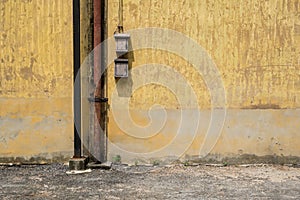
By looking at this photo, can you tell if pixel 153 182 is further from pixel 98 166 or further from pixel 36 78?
pixel 36 78

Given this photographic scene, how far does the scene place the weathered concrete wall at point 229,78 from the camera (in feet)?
19.6

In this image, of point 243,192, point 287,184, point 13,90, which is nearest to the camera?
point 243,192

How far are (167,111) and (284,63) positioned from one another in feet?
5.76

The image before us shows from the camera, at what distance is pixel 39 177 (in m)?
5.52

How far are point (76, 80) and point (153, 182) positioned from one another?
1740 millimetres

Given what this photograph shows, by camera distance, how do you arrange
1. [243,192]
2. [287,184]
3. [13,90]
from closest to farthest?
[243,192]
[287,184]
[13,90]

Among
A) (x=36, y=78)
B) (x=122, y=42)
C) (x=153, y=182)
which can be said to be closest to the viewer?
(x=153, y=182)

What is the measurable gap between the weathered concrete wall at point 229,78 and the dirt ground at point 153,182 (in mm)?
348

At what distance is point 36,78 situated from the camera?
599 cm

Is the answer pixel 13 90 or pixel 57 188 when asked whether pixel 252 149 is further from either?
pixel 13 90

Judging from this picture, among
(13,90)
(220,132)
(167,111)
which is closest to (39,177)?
(13,90)

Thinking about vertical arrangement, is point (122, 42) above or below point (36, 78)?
above

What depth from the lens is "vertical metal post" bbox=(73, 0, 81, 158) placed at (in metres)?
5.64

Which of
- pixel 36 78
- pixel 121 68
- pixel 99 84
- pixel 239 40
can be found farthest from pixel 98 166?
pixel 239 40
